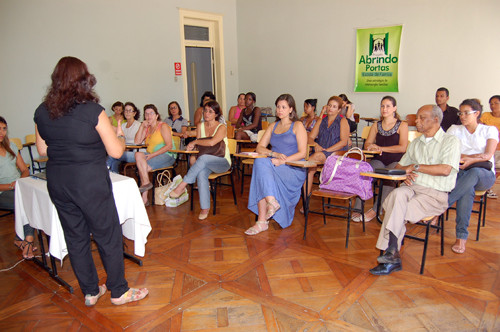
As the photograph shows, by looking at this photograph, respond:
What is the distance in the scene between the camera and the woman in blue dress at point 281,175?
354 cm

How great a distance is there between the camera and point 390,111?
3781 millimetres

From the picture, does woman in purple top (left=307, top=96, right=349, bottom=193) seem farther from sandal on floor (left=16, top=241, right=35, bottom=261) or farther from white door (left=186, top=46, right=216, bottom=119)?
white door (left=186, top=46, right=216, bottom=119)

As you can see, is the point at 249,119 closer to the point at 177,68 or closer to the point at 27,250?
the point at 177,68

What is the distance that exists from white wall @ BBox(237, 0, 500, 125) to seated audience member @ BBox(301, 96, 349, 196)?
3.32m

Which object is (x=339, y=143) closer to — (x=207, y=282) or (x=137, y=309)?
(x=207, y=282)

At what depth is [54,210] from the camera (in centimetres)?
239

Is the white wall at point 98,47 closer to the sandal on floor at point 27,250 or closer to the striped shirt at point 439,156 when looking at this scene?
the sandal on floor at point 27,250

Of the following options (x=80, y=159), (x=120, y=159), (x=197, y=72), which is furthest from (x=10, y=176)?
(x=197, y=72)

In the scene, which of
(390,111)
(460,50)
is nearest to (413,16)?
(460,50)

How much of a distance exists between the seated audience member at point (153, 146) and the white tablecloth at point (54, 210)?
168 centimetres

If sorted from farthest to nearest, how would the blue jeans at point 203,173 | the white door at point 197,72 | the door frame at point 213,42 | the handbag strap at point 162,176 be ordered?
the white door at point 197,72
the door frame at point 213,42
the handbag strap at point 162,176
the blue jeans at point 203,173

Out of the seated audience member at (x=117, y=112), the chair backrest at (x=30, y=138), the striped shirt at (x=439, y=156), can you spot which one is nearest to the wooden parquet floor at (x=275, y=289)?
the striped shirt at (x=439, y=156)

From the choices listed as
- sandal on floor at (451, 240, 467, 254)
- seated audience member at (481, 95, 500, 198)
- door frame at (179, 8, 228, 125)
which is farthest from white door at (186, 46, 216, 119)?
sandal on floor at (451, 240, 467, 254)

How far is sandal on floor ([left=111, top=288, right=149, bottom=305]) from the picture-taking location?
239cm
